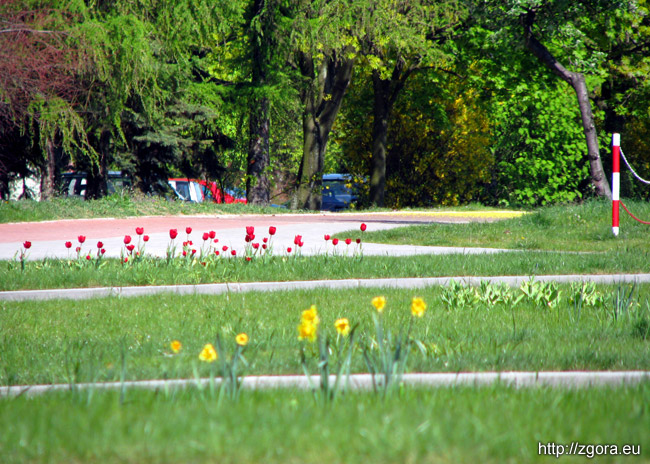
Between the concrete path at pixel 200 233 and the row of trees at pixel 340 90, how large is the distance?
3.03 meters

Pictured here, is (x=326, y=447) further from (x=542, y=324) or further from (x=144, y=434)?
(x=542, y=324)

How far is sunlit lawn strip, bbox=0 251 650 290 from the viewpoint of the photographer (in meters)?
8.34

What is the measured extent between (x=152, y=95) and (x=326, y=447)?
20.8 meters

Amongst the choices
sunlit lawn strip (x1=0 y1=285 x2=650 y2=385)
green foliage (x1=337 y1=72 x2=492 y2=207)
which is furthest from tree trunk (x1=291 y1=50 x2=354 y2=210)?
sunlit lawn strip (x1=0 y1=285 x2=650 y2=385)

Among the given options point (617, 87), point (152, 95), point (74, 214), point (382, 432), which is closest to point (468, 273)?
point (382, 432)

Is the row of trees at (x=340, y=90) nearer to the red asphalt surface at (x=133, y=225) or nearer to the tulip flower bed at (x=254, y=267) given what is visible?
the red asphalt surface at (x=133, y=225)

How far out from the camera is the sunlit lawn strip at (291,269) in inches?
328

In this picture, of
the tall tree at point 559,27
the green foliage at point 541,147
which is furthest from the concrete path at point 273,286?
the green foliage at point 541,147

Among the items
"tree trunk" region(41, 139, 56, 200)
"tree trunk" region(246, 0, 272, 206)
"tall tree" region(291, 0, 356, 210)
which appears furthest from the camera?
"tall tree" region(291, 0, 356, 210)

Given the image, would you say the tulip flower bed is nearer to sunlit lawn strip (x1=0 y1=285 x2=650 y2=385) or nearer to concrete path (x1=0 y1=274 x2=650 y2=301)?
concrete path (x1=0 y1=274 x2=650 y2=301)

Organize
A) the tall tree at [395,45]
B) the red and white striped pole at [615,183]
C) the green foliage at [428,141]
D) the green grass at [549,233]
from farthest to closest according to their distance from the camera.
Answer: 1. the green foliage at [428,141]
2. the tall tree at [395,45]
3. the red and white striped pole at [615,183]
4. the green grass at [549,233]

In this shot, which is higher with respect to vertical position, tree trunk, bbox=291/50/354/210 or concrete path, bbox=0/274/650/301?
tree trunk, bbox=291/50/354/210

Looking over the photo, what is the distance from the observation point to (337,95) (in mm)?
27016

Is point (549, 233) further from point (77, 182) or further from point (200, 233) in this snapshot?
point (77, 182)
